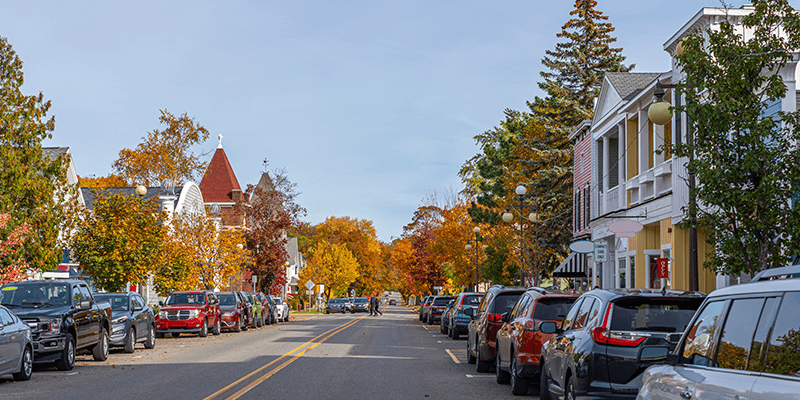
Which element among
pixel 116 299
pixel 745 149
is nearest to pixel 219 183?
pixel 116 299

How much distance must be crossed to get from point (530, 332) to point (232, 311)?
24.6 meters

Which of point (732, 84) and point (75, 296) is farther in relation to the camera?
point (75, 296)

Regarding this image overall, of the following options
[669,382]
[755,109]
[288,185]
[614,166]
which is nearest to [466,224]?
[288,185]

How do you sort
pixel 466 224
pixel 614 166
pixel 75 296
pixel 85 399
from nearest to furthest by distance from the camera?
pixel 85 399, pixel 75 296, pixel 614 166, pixel 466 224

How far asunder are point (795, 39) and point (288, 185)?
2023 inches

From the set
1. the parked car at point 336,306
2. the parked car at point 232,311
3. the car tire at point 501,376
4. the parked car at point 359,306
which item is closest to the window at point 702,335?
the car tire at point 501,376

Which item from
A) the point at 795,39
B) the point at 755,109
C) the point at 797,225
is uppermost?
the point at 795,39

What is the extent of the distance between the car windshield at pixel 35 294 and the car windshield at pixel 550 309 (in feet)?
34.6

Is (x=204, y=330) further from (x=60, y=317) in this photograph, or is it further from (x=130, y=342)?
(x=60, y=317)

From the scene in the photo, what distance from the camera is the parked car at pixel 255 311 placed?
4026 cm

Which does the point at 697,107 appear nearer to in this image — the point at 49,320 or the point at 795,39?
the point at 795,39

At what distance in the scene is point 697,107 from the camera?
526 inches

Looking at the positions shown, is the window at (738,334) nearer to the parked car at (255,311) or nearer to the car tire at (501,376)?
the car tire at (501,376)

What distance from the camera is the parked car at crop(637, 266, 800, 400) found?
14.1ft
